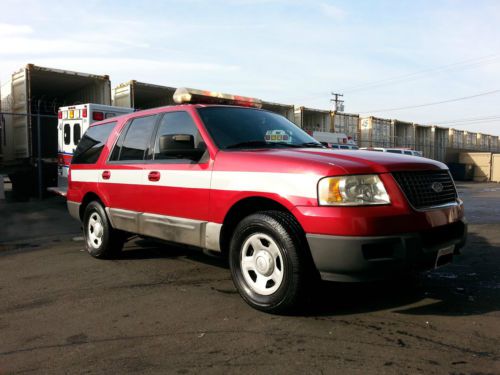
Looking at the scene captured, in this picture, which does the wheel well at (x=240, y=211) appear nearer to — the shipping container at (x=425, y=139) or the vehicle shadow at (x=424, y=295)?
the vehicle shadow at (x=424, y=295)

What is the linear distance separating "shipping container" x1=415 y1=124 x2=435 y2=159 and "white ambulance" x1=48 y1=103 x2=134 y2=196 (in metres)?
27.0

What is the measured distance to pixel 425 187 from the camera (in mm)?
3613

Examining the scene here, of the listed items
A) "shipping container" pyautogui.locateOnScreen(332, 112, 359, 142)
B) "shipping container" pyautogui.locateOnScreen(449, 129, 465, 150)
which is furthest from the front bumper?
"shipping container" pyautogui.locateOnScreen(449, 129, 465, 150)

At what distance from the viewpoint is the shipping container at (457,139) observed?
37.2 meters

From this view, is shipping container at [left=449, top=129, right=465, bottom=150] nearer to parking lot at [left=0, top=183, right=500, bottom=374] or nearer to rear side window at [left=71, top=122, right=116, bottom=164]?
parking lot at [left=0, top=183, right=500, bottom=374]

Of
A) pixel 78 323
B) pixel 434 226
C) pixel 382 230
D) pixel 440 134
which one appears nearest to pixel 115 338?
pixel 78 323

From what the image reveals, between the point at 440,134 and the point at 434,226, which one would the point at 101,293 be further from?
the point at 440,134

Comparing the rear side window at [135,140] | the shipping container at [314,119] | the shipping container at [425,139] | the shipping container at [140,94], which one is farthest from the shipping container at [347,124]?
the rear side window at [135,140]

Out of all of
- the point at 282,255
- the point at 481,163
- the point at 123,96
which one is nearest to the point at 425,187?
the point at 282,255

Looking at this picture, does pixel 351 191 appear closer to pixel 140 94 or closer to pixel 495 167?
pixel 140 94

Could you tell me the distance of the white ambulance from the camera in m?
10.8

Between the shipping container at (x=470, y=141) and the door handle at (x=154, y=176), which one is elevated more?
the shipping container at (x=470, y=141)

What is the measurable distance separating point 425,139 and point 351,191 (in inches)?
1325

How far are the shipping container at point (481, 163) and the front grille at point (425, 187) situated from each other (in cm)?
3320
